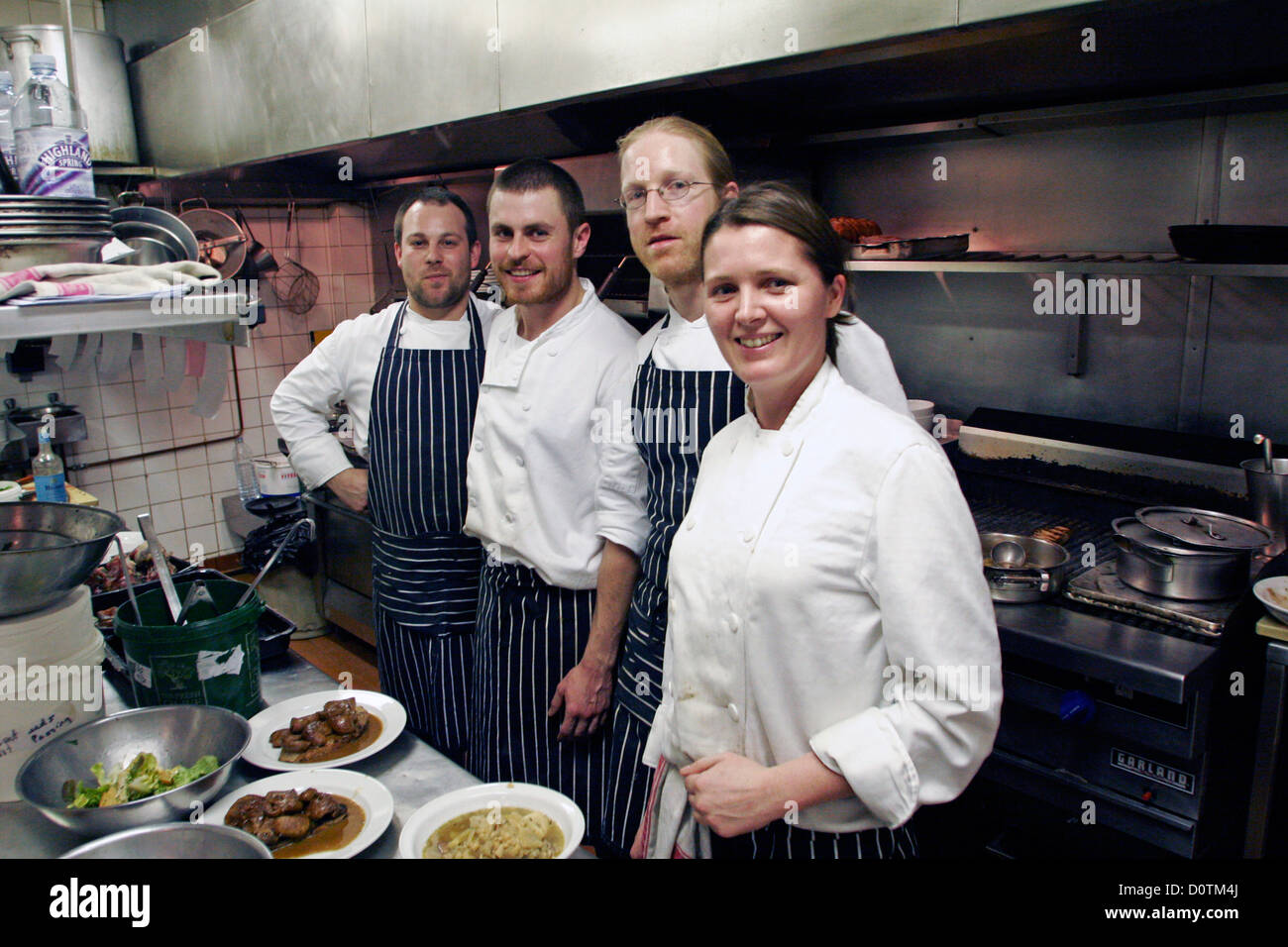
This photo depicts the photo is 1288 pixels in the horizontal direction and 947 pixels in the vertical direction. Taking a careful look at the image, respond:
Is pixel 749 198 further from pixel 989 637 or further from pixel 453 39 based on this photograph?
pixel 453 39

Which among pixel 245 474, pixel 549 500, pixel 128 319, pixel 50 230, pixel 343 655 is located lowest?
pixel 343 655

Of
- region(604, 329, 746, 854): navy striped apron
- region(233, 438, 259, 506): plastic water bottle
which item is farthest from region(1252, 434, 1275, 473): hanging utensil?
region(233, 438, 259, 506): plastic water bottle

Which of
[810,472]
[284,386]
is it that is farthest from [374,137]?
[810,472]

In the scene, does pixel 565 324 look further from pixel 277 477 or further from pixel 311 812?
pixel 277 477

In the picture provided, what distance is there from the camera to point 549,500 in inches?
81.1

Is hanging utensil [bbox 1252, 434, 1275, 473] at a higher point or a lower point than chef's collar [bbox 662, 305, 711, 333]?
lower

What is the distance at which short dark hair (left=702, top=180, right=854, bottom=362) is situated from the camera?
132cm

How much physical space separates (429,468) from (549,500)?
0.51 meters

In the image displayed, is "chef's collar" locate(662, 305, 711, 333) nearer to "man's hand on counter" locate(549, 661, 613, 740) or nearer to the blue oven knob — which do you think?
"man's hand on counter" locate(549, 661, 613, 740)

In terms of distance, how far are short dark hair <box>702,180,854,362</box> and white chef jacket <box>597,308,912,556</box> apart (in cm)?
15

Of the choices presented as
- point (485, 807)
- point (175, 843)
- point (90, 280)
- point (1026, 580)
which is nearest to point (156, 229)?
point (90, 280)

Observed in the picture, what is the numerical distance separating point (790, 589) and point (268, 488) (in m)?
3.97
